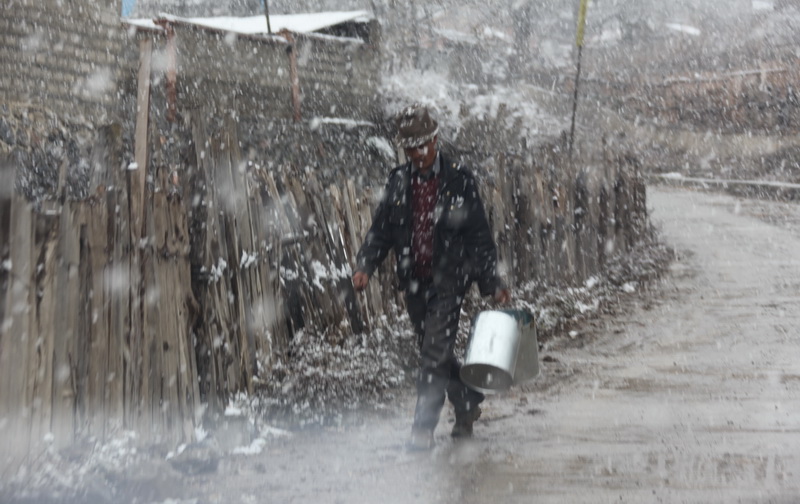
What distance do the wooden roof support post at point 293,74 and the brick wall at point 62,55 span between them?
4.00 metres

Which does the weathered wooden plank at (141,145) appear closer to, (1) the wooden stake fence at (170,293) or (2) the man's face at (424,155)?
(1) the wooden stake fence at (170,293)

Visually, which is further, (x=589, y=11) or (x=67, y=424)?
(x=589, y=11)

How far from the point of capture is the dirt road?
3902mm

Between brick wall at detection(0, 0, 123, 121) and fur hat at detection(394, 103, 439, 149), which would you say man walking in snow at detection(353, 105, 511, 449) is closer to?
fur hat at detection(394, 103, 439, 149)

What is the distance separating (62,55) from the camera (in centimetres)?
1376

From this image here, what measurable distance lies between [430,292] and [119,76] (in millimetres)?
11625

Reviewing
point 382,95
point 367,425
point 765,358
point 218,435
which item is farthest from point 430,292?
point 382,95

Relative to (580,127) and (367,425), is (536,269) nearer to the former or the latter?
(367,425)

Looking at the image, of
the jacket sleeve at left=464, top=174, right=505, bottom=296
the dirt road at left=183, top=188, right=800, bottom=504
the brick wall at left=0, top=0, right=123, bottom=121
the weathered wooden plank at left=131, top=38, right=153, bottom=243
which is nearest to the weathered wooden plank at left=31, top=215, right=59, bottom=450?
the weathered wooden plank at left=131, top=38, right=153, bottom=243

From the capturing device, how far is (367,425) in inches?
201

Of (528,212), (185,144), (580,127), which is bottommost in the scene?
(580,127)

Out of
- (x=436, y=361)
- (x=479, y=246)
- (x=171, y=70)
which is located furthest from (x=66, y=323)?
(x=171, y=70)

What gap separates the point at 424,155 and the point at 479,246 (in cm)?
55

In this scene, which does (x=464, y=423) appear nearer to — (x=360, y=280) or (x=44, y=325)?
(x=360, y=280)
